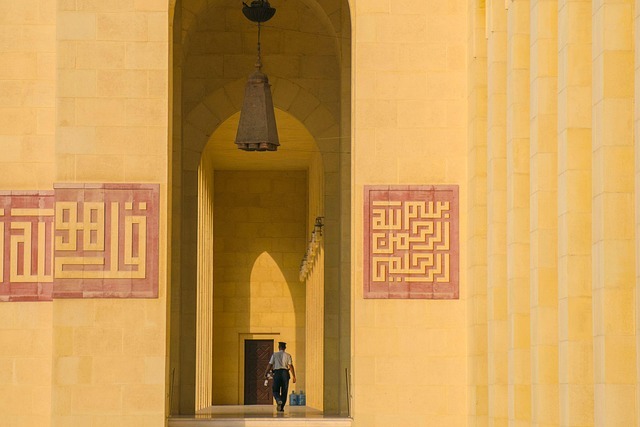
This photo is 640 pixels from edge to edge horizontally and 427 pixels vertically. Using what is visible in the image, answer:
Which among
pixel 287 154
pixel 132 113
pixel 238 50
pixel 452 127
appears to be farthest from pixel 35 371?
pixel 287 154

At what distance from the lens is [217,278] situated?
36906mm

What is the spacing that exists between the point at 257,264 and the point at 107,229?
Result: 2048cm

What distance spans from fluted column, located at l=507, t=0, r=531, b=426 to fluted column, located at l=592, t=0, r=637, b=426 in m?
2.71

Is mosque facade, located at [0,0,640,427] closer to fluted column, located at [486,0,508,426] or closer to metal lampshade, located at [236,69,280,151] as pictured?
fluted column, located at [486,0,508,426]

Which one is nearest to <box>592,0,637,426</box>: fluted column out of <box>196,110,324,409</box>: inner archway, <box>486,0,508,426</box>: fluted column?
<box>486,0,508,426</box>: fluted column

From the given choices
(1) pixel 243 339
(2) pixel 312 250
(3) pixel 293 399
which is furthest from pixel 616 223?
(1) pixel 243 339

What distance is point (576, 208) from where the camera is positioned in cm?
1255

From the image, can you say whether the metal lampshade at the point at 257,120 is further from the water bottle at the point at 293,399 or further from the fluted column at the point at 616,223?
the water bottle at the point at 293,399

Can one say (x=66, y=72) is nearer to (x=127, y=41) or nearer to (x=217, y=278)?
(x=127, y=41)

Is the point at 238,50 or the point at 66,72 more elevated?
the point at 238,50

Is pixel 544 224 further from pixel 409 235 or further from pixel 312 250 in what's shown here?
pixel 312 250

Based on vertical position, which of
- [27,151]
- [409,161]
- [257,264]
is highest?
[27,151]

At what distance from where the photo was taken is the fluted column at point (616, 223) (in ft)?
37.6

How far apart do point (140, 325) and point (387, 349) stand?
9.05 feet
